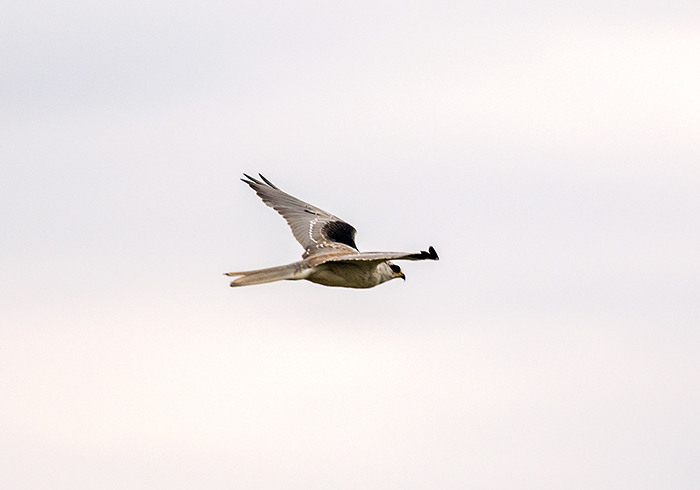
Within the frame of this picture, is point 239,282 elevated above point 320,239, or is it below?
below

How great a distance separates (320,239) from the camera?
97.3 feet

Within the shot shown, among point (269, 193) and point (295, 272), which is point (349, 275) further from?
point (269, 193)

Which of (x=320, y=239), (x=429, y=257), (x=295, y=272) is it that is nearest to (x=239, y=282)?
(x=295, y=272)

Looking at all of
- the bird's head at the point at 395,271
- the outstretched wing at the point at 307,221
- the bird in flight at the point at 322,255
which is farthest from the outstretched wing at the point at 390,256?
the outstretched wing at the point at 307,221

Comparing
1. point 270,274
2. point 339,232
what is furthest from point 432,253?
point 339,232

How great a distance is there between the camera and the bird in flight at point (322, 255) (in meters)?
23.3

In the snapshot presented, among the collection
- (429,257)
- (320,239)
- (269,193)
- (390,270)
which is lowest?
(429,257)

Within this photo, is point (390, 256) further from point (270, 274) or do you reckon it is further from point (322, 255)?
point (322, 255)

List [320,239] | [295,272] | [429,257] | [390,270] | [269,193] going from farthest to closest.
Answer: [269,193] → [320,239] → [390,270] → [295,272] → [429,257]

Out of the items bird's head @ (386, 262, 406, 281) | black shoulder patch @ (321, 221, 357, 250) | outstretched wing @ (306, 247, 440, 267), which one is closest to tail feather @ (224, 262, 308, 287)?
outstretched wing @ (306, 247, 440, 267)

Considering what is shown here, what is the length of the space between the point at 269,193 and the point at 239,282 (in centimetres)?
1016

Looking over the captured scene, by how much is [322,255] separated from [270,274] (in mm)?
2981

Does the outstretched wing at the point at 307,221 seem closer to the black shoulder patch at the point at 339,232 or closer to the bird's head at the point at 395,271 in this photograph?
the black shoulder patch at the point at 339,232

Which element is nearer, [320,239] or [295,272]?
[295,272]
